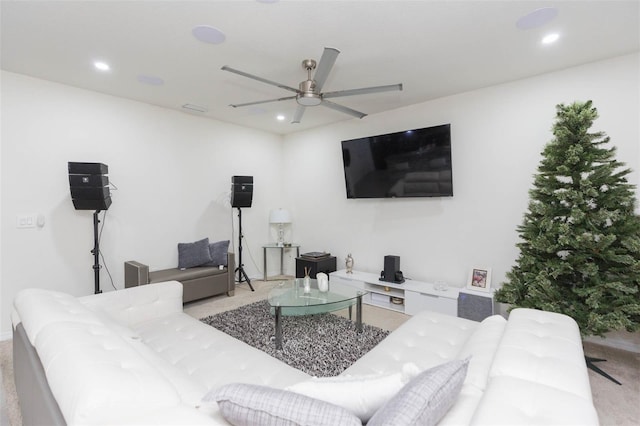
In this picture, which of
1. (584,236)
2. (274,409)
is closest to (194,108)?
(274,409)

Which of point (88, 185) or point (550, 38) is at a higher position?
point (550, 38)

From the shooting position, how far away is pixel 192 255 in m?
4.14

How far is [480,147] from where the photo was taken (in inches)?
140

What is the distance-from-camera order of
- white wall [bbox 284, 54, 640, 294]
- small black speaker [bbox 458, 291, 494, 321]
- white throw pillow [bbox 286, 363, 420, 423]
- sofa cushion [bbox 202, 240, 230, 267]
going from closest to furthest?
white throw pillow [bbox 286, 363, 420, 423], white wall [bbox 284, 54, 640, 294], small black speaker [bbox 458, 291, 494, 321], sofa cushion [bbox 202, 240, 230, 267]

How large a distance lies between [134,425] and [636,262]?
3080mm

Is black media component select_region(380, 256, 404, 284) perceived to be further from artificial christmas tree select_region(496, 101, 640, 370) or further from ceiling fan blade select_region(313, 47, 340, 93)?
ceiling fan blade select_region(313, 47, 340, 93)

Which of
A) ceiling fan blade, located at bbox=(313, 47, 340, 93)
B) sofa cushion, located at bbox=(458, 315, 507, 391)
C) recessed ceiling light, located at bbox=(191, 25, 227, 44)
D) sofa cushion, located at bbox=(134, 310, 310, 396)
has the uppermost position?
recessed ceiling light, located at bbox=(191, 25, 227, 44)

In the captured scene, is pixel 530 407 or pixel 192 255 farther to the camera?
pixel 192 255

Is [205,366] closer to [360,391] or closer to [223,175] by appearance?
[360,391]

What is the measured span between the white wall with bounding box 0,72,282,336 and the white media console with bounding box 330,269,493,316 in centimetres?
212

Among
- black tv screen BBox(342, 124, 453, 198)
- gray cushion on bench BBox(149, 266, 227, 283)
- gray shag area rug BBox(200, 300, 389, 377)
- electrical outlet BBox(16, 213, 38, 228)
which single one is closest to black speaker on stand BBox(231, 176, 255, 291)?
gray cushion on bench BBox(149, 266, 227, 283)

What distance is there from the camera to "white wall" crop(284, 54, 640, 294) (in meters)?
2.80

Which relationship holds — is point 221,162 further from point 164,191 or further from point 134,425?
point 134,425

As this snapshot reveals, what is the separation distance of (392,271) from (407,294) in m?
Answer: 0.37
